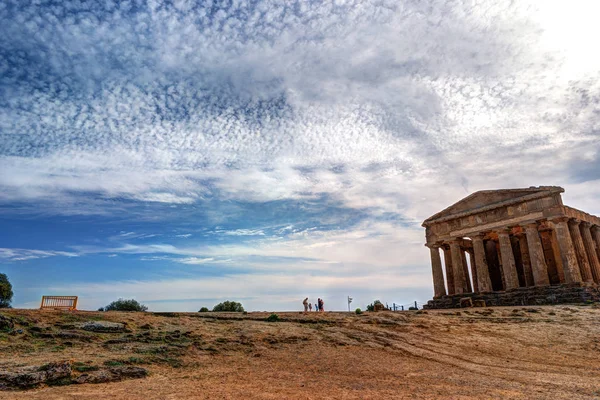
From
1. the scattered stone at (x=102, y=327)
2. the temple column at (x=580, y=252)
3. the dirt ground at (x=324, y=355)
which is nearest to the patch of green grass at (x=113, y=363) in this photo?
the dirt ground at (x=324, y=355)

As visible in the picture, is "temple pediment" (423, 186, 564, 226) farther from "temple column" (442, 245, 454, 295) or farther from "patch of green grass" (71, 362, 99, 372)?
"patch of green grass" (71, 362, 99, 372)

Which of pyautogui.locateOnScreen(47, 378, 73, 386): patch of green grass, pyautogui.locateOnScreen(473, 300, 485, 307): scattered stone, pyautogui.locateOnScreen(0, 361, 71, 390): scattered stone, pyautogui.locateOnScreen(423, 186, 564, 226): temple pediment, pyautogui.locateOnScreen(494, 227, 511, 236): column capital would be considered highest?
pyautogui.locateOnScreen(423, 186, 564, 226): temple pediment

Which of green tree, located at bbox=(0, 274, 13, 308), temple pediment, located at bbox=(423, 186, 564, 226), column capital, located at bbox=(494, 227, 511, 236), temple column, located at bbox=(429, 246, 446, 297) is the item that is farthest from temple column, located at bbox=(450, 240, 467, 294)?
green tree, located at bbox=(0, 274, 13, 308)

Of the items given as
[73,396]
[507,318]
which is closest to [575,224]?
[507,318]

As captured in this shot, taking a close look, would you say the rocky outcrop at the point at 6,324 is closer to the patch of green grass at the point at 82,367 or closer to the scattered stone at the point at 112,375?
the patch of green grass at the point at 82,367

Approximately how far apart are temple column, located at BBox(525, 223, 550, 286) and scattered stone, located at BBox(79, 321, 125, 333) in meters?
32.2

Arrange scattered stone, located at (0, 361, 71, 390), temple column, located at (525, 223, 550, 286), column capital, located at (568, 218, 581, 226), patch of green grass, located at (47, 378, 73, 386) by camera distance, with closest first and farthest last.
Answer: scattered stone, located at (0, 361, 71, 390), patch of green grass, located at (47, 378, 73, 386), temple column, located at (525, 223, 550, 286), column capital, located at (568, 218, 581, 226)

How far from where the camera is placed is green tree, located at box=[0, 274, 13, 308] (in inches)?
1443

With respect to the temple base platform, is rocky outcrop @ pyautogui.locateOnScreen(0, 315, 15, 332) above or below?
below

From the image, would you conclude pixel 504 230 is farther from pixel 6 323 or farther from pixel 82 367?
pixel 6 323

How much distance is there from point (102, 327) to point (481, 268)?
32.9 m

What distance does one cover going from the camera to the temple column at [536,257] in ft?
106

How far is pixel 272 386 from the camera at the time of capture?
945cm

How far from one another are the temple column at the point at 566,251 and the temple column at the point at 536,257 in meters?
1.58
